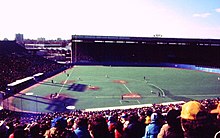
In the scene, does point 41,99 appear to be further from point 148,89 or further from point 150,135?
point 150,135

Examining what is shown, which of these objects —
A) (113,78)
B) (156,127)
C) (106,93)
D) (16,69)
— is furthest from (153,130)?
(16,69)

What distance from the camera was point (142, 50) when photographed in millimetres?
95312

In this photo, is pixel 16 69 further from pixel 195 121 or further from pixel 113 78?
pixel 195 121

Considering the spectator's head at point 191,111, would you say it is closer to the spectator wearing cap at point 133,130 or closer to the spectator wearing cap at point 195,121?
the spectator wearing cap at point 195,121

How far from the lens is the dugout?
91688 millimetres

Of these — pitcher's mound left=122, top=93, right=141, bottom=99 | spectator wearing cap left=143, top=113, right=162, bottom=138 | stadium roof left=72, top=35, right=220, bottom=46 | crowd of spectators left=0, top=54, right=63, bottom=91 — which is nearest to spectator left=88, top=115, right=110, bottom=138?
spectator wearing cap left=143, top=113, right=162, bottom=138

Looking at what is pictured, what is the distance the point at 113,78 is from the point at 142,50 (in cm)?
4008

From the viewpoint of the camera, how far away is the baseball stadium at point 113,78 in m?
34.3

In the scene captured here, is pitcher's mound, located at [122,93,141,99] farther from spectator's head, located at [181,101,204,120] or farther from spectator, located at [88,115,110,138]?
spectator's head, located at [181,101,204,120]

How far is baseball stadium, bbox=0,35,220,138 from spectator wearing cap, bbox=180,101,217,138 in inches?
920

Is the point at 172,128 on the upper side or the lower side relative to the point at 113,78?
upper

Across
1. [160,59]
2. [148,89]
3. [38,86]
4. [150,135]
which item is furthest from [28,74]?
[150,135]

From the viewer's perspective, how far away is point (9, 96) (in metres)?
37.7

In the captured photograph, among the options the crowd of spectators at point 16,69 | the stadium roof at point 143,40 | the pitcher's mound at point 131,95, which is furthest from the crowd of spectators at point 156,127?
the stadium roof at point 143,40
